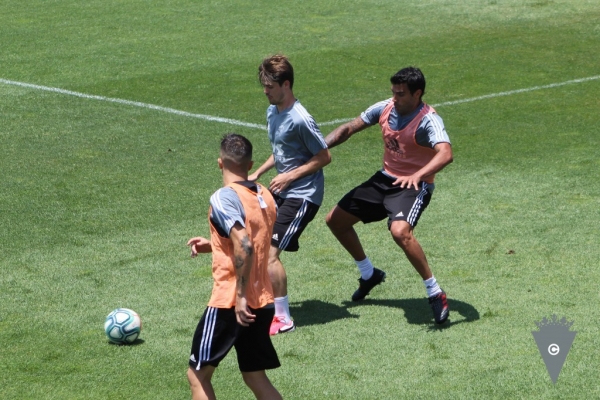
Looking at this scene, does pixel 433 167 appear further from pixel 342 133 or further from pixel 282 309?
pixel 282 309

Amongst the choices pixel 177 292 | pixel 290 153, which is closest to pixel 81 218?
pixel 177 292

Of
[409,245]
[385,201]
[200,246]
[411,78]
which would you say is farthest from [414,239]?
[200,246]

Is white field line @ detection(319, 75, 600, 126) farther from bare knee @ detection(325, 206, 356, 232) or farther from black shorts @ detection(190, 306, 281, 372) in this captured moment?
black shorts @ detection(190, 306, 281, 372)

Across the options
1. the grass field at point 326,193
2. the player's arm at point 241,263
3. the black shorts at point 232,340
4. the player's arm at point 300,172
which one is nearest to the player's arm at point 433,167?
the player's arm at point 300,172

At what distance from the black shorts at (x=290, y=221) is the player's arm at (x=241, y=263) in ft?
8.06

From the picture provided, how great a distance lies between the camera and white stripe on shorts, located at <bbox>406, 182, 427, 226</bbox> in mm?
8745

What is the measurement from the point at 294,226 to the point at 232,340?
2450 millimetres

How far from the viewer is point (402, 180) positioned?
859 cm

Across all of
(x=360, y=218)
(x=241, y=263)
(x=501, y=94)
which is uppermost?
(x=241, y=263)

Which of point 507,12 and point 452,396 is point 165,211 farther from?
point 507,12

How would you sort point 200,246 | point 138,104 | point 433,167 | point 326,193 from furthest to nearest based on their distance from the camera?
point 138,104 < point 326,193 < point 433,167 < point 200,246

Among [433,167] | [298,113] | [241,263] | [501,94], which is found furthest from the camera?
[501,94]

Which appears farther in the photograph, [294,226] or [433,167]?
[294,226]

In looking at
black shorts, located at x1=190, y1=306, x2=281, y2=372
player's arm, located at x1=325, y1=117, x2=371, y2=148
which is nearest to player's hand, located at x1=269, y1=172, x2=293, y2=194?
player's arm, located at x1=325, y1=117, x2=371, y2=148
